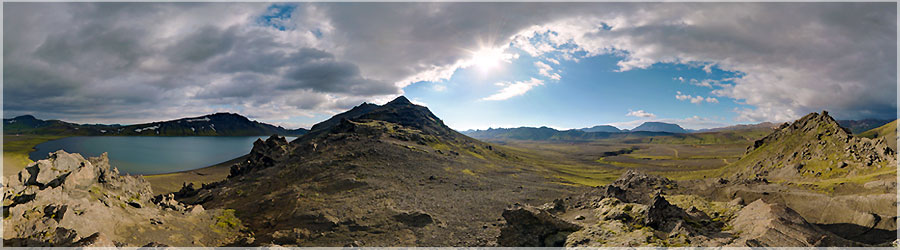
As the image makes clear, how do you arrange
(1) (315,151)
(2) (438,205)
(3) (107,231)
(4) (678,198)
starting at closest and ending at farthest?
(3) (107,231) < (4) (678,198) < (2) (438,205) < (1) (315,151)

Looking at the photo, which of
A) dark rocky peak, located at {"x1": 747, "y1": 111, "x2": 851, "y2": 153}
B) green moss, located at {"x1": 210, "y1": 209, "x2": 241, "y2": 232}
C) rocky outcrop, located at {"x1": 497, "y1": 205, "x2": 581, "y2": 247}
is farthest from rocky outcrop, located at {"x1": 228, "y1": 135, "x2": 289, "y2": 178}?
dark rocky peak, located at {"x1": 747, "y1": 111, "x2": 851, "y2": 153}

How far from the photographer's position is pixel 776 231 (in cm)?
1756

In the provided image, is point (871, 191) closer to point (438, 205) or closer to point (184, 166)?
point (438, 205)

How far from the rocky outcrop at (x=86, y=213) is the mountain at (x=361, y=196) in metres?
6.81

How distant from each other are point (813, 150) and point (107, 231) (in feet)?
415

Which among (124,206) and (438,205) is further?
(438,205)

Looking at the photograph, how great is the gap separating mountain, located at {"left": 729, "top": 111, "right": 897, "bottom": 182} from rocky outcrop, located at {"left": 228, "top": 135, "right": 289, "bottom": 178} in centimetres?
11266

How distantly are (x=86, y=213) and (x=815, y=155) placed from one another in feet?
406

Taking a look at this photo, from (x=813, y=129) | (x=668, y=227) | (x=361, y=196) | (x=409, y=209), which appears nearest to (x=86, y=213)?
(x=361, y=196)

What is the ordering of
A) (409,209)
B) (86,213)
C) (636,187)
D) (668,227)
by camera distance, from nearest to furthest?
(668,227) → (86,213) → (636,187) → (409,209)

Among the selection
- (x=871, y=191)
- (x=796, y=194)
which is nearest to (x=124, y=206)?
(x=796, y=194)

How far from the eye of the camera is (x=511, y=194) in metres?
68.2

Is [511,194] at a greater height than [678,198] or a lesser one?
lesser

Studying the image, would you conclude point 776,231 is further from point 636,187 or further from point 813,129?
point 813,129
